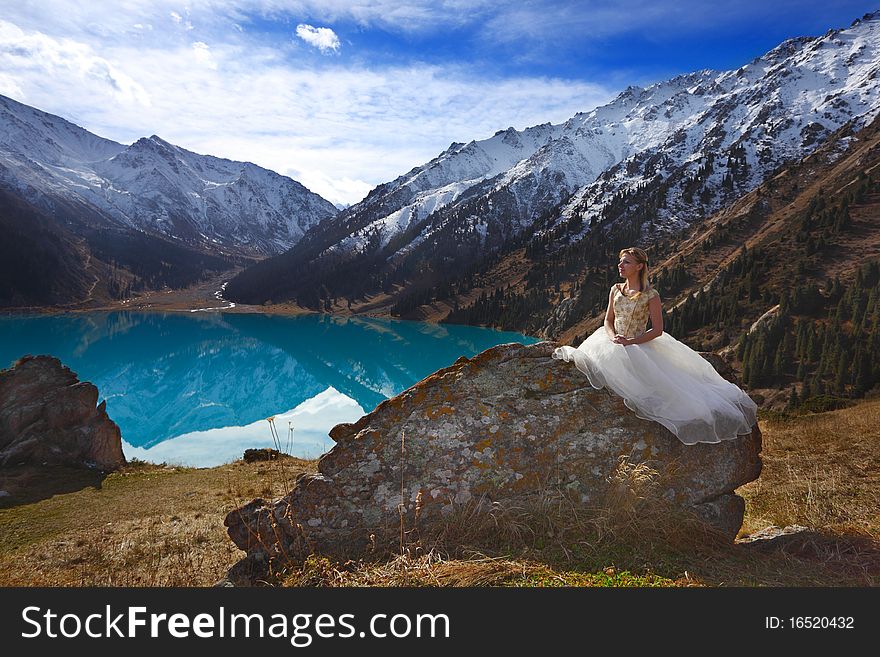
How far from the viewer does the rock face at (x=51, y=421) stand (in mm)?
22266

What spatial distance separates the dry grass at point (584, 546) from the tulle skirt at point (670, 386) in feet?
2.97

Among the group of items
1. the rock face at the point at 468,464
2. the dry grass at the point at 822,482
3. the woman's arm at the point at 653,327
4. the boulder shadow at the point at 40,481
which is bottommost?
the boulder shadow at the point at 40,481

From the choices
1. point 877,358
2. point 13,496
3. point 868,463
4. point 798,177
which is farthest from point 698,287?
point 13,496

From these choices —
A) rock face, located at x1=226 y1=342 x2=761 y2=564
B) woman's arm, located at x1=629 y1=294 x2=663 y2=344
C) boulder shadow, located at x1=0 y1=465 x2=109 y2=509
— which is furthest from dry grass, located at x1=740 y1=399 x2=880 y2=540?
boulder shadow, located at x1=0 y1=465 x2=109 y2=509

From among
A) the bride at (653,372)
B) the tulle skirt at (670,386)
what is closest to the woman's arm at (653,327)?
the bride at (653,372)

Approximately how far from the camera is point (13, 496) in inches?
686

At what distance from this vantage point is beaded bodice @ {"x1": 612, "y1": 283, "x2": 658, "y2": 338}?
693 centimetres

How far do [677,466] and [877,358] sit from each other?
7329cm

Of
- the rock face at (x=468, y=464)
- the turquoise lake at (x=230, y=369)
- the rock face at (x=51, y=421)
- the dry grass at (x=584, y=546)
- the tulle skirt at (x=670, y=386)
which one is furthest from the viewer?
the turquoise lake at (x=230, y=369)

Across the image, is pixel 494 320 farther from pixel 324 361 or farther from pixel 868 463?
pixel 868 463

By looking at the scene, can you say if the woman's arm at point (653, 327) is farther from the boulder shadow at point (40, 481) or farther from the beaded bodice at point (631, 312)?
the boulder shadow at point (40, 481)

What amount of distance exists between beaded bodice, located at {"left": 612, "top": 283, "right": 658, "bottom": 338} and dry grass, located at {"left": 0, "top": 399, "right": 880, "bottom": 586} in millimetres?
2229

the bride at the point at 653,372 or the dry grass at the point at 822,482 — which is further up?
the bride at the point at 653,372

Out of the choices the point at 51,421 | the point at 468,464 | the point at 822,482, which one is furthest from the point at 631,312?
the point at 51,421
